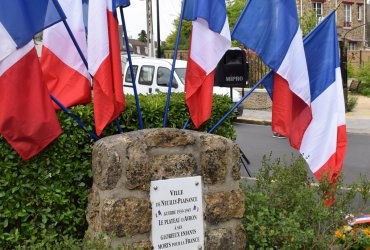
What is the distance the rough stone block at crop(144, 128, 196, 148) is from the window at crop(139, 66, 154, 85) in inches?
475

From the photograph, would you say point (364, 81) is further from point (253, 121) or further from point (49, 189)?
point (49, 189)

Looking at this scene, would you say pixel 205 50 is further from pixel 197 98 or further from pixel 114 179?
pixel 114 179

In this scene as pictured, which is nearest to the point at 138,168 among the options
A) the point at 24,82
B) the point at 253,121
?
the point at 24,82

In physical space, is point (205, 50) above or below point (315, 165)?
above

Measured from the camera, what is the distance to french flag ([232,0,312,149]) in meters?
4.41

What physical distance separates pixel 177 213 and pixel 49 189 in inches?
36.5

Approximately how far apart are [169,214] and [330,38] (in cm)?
208

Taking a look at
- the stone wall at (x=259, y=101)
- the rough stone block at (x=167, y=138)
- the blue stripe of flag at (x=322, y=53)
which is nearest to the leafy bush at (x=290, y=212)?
the blue stripe of flag at (x=322, y=53)

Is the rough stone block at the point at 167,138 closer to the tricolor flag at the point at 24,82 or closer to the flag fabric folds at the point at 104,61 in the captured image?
the flag fabric folds at the point at 104,61

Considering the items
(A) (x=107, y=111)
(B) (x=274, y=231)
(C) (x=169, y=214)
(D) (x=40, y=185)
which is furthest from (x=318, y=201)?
(D) (x=40, y=185)

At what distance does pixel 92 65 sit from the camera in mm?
3811

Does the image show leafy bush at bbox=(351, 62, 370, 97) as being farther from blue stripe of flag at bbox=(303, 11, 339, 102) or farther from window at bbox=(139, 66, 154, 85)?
blue stripe of flag at bbox=(303, 11, 339, 102)

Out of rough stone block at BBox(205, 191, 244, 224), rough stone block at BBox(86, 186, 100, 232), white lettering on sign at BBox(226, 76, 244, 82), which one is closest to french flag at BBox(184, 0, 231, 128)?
rough stone block at BBox(205, 191, 244, 224)

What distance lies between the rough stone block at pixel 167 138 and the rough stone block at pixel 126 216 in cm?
42
